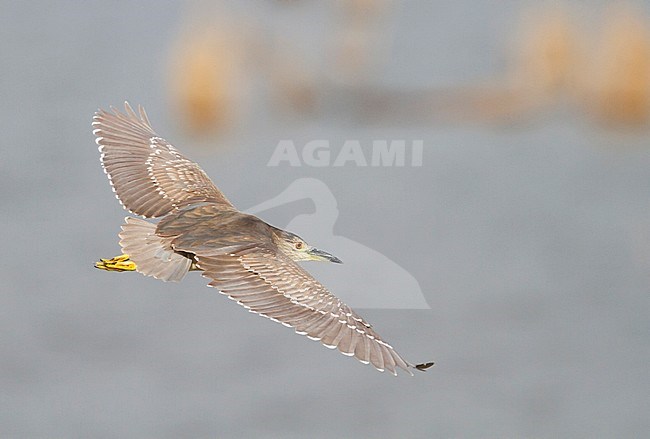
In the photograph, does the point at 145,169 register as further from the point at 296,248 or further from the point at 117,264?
the point at 296,248

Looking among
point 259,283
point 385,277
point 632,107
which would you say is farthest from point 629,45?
point 259,283

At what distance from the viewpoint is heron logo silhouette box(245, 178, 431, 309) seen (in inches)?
94.2

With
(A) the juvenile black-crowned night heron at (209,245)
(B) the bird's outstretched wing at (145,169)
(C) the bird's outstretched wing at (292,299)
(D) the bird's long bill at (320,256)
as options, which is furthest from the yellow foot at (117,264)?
(D) the bird's long bill at (320,256)

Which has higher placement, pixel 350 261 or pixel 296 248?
pixel 296 248

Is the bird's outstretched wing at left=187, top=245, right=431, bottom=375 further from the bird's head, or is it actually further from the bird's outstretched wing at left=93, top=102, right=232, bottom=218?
the bird's outstretched wing at left=93, top=102, right=232, bottom=218

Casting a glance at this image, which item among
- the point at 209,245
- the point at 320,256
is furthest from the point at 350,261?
the point at 209,245

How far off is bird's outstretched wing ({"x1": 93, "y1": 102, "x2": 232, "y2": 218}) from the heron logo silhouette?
19 centimetres

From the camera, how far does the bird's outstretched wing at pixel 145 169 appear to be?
2215mm

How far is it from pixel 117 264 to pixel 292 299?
49 centimetres

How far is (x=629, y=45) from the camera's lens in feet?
8.51

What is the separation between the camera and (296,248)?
211cm

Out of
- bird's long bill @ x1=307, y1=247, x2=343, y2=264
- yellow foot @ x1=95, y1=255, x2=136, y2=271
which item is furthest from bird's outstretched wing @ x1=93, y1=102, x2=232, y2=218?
bird's long bill @ x1=307, y1=247, x2=343, y2=264

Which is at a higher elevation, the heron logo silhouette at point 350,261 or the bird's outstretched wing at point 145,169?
the bird's outstretched wing at point 145,169

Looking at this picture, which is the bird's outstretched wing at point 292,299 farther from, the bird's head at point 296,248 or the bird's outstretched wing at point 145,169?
the bird's outstretched wing at point 145,169
